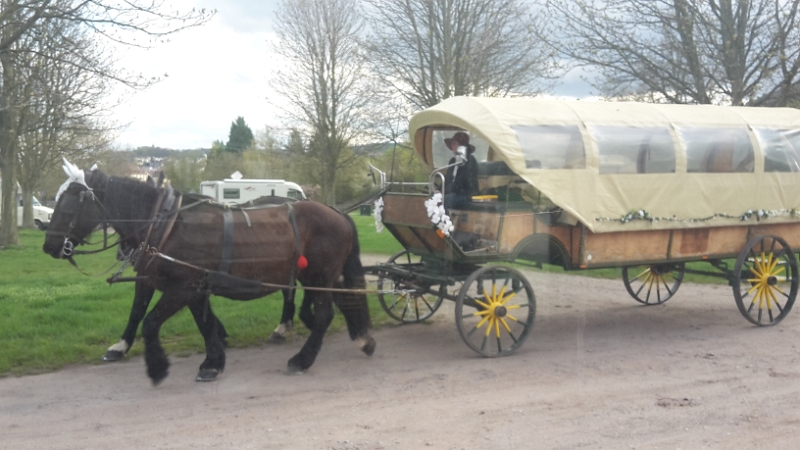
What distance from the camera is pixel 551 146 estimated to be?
7234 millimetres

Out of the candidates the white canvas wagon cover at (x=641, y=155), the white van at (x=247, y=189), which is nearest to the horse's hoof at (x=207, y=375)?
the white canvas wagon cover at (x=641, y=155)

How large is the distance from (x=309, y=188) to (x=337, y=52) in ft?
33.9

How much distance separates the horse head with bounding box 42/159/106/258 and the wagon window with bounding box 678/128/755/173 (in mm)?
5995

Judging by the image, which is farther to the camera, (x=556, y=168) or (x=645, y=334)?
(x=645, y=334)

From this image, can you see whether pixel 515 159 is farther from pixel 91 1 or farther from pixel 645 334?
pixel 91 1

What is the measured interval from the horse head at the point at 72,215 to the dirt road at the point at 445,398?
1.17 meters

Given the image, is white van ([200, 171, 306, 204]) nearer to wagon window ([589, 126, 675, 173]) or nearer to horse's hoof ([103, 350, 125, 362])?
wagon window ([589, 126, 675, 173])

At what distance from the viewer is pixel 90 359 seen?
6.79 metres

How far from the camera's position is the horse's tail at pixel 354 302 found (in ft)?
22.7

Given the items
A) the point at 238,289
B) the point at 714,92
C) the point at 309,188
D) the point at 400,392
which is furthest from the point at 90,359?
the point at 309,188

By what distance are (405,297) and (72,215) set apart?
164 inches

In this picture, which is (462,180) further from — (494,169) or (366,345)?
(366,345)

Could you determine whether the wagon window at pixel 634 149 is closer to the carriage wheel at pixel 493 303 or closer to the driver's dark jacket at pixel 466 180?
the driver's dark jacket at pixel 466 180

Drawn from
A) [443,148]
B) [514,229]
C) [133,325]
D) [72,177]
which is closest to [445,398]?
[514,229]
